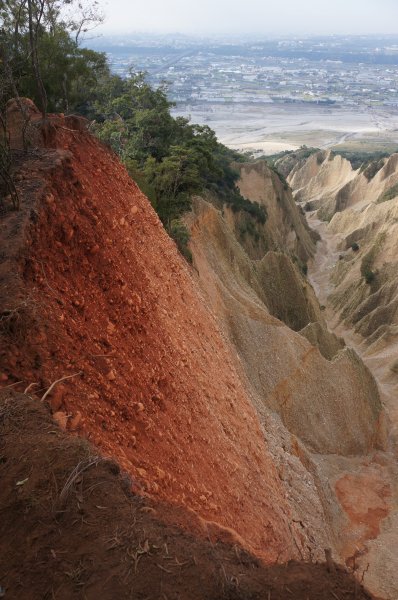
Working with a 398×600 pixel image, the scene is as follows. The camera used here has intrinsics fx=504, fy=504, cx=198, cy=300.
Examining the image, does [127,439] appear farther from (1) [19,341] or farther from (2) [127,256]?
(2) [127,256]

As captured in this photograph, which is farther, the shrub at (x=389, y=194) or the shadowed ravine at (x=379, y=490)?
the shrub at (x=389, y=194)

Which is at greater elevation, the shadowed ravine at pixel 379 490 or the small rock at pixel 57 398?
the small rock at pixel 57 398

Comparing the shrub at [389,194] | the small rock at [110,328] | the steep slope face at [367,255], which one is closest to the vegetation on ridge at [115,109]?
the small rock at [110,328]

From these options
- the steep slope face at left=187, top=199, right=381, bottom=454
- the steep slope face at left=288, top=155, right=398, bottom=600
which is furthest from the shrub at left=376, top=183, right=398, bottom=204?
the steep slope face at left=187, top=199, right=381, bottom=454

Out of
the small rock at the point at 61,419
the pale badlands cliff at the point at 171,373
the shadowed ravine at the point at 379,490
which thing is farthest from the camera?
the shadowed ravine at the point at 379,490

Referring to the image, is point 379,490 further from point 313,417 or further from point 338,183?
point 338,183

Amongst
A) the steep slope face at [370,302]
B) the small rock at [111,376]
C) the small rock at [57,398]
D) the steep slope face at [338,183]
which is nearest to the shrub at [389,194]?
the steep slope face at [338,183]

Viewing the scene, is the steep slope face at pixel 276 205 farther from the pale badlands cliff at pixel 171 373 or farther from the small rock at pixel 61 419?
the small rock at pixel 61 419

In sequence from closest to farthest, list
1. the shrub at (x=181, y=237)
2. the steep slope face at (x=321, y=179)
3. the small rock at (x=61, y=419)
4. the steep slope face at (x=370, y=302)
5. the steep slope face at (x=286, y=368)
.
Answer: the small rock at (x=61, y=419) → the steep slope face at (x=370, y=302) → the shrub at (x=181, y=237) → the steep slope face at (x=286, y=368) → the steep slope face at (x=321, y=179)

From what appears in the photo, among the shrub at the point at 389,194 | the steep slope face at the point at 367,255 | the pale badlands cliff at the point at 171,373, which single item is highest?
the pale badlands cliff at the point at 171,373
